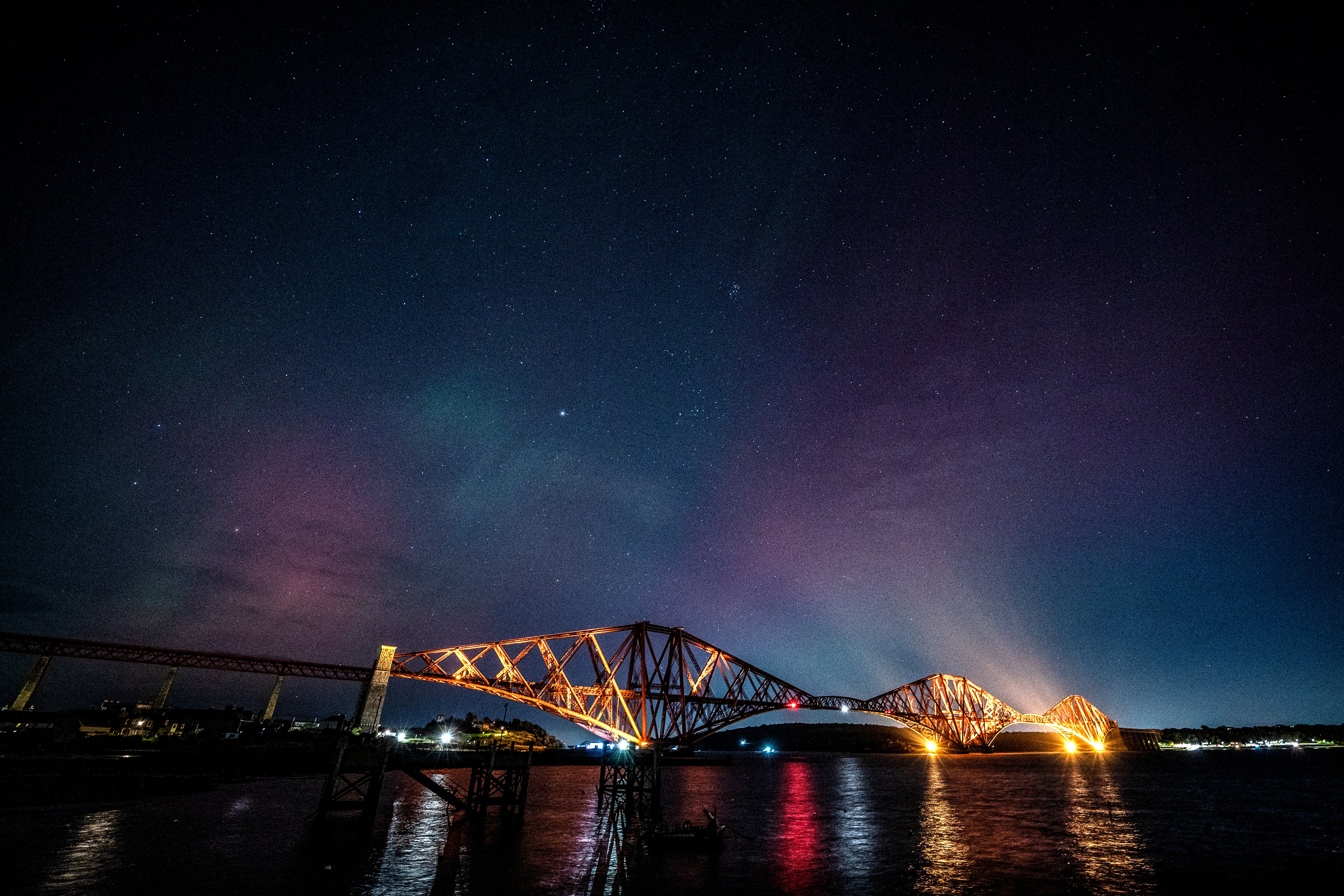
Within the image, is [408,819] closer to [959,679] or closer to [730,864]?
[730,864]

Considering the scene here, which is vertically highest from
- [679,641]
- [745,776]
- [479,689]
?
[679,641]

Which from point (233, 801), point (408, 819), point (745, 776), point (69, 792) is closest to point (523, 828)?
point (408, 819)

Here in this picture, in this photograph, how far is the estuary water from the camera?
21219 mm

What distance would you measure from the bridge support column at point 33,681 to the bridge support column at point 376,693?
4422 cm

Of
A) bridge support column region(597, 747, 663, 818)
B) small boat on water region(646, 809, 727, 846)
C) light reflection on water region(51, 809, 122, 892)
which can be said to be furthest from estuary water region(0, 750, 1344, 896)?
bridge support column region(597, 747, 663, 818)

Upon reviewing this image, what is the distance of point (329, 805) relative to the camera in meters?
29.8

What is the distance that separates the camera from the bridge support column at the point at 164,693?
75.4 meters

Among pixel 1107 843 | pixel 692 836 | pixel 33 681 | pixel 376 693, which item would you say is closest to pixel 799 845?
pixel 692 836

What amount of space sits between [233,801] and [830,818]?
143ft

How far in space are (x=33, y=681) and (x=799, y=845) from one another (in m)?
81.2

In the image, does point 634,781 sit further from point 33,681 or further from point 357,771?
point 33,681

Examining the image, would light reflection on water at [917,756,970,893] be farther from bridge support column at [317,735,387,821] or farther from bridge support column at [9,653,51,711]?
bridge support column at [9,653,51,711]

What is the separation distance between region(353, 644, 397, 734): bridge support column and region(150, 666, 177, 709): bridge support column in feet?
182

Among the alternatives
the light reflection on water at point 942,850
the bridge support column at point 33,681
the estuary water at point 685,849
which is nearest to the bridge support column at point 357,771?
the estuary water at point 685,849
